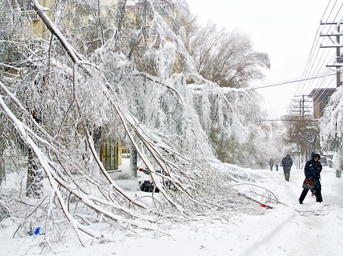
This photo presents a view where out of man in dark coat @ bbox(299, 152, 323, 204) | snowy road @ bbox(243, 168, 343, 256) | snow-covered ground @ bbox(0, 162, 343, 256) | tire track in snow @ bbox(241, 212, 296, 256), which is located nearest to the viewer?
snow-covered ground @ bbox(0, 162, 343, 256)

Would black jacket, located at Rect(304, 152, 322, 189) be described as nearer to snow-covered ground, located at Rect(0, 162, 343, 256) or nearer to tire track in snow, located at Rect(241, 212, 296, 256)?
snow-covered ground, located at Rect(0, 162, 343, 256)

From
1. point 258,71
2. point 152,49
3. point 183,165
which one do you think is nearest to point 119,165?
point 258,71

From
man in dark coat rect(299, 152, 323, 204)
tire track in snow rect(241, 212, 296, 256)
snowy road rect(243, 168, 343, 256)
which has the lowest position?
snowy road rect(243, 168, 343, 256)

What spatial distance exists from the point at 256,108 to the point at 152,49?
17.1 ft

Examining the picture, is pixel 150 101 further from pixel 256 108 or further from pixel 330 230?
pixel 330 230

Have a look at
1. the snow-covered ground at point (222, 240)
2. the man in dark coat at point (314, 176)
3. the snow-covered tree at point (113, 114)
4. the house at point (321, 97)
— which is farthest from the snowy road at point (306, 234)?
the house at point (321, 97)

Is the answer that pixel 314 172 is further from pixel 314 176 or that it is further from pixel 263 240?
pixel 263 240

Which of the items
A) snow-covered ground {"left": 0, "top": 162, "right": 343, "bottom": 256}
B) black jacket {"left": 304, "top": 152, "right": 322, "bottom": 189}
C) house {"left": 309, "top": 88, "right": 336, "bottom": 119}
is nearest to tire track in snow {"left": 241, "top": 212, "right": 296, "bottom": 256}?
snow-covered ground {"left": 0, "top": 162, "right": 343, "bottom": 256}

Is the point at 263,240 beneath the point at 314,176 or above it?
beneath

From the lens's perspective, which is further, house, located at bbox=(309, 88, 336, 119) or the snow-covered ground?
house, located at bbox=(309, 88, 336, 119)

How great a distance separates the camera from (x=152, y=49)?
10773mm

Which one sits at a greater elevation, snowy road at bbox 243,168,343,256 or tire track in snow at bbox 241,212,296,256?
tire track in snow at bbox 241,212,296,256

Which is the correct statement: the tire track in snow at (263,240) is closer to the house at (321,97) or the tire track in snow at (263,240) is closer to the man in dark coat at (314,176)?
the man in dark coat at (314,176)

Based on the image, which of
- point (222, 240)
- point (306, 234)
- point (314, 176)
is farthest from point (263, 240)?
point (314, 176)
